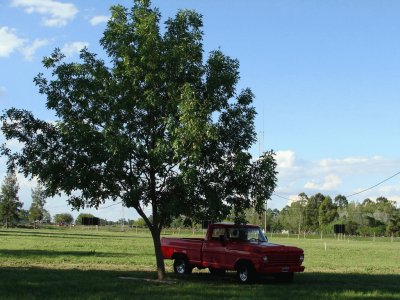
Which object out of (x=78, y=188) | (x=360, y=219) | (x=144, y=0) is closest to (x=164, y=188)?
(x=78, y=188)

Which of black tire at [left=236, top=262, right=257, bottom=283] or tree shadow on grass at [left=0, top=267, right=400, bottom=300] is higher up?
black tire at [left=236, top=262, right=257, bottom=283]

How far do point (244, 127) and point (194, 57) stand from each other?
285 cm

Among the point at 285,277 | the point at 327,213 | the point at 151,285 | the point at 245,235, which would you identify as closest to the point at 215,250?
the point at 245,235

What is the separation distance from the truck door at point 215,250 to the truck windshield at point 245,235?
1.08 feet

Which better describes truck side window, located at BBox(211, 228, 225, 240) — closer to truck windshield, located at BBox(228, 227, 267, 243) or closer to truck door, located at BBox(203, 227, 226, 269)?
truck door, located at BBox(203, 227, 226, 269)

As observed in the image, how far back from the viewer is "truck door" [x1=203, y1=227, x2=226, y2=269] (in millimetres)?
→ 21094

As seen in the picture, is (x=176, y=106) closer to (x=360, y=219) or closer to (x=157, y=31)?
(x=157, y=31)

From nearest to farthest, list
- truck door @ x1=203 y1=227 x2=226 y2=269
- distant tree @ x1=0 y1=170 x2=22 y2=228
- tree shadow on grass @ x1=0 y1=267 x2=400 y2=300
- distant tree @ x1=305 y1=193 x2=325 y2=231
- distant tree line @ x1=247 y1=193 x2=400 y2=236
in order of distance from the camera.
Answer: tree shadow on grass @ x1=0 y1=267 x2=400 y2=300 → truck door @ x1=203 y1=227 x2=226 y2=269 → distant tree @ x1=0 y1=170 x2=22 y2=228 → distant tree line @ x1=247 y1=193 x2=400 y2=236 → distant tree @ x1=305 y1=193 x2=325 y2=231

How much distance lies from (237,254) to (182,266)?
345 centimetres

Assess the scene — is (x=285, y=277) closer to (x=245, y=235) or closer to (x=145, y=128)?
(x=245, y=235)

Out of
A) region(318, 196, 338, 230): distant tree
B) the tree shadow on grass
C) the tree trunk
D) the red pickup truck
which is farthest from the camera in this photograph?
region(318, 196, 338, 230): distant tree

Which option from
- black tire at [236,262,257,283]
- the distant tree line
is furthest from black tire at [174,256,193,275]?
the distant tree line

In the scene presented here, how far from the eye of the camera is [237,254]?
66.7ft

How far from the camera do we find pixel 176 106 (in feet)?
61.0
